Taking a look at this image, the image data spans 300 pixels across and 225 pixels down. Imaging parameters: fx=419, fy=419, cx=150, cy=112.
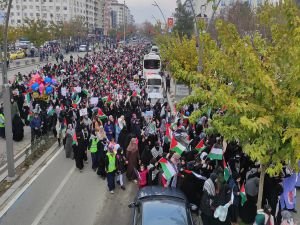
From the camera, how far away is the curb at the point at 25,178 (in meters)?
11.7

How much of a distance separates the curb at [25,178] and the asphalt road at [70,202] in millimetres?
274

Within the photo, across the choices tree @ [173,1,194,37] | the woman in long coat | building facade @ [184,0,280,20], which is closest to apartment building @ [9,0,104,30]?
building facade @ [184,0,280,20]

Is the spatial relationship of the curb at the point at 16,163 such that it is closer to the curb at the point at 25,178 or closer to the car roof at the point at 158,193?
the curb at the point at 25,178

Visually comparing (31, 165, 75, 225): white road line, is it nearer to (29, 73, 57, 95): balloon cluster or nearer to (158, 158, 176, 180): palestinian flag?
(158, 158, 176, 180): palestinian flag

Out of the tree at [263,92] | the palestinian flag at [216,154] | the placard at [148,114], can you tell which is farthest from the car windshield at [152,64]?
the tree at [263,92]

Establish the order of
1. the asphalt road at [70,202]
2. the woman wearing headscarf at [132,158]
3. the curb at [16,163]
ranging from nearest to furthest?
the asphalt road at [70,202], the woman wearing headscarf at [132,158], the curb at [16,163]

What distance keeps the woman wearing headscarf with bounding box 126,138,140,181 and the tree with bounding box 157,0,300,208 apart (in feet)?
14.4

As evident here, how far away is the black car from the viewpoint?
313 inches

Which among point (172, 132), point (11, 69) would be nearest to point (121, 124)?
point (172, 132)

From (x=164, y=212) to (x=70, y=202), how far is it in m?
4.35

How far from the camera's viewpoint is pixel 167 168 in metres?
10.9

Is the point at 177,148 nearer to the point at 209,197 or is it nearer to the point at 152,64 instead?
the point at 209,197

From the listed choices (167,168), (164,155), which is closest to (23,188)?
(164,155)

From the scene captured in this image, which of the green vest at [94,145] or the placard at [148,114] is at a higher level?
the placard at [148,114]
